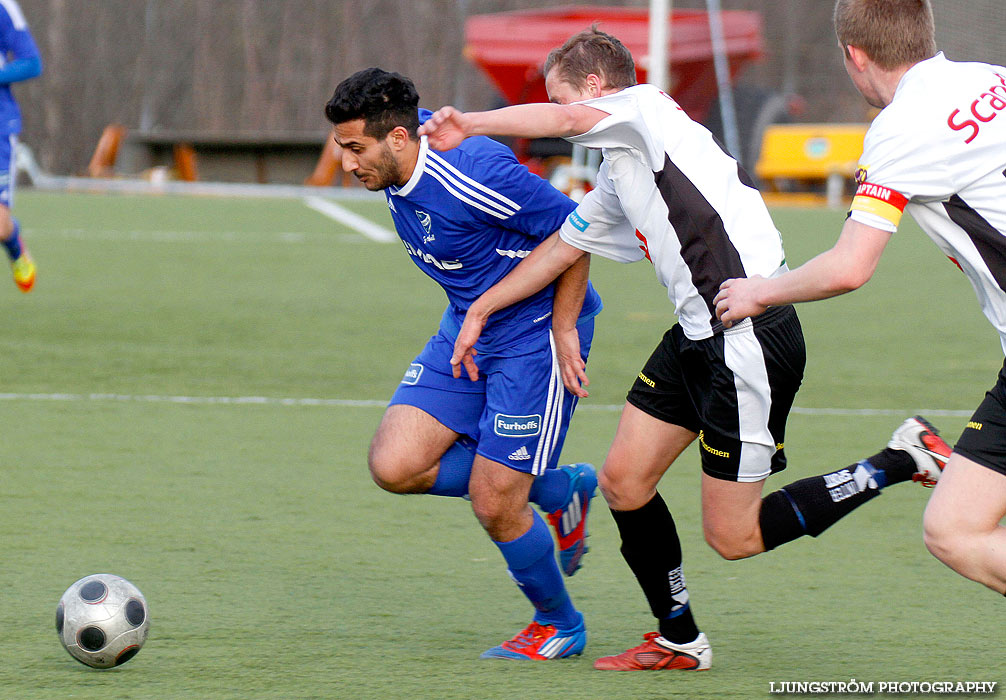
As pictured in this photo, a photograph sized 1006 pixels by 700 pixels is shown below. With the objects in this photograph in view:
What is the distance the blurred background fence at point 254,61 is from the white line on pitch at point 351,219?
8417 millimetres

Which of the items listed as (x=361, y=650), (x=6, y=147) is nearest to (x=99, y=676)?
(x=361, y=650)

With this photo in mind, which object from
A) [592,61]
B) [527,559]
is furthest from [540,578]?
[592,61]

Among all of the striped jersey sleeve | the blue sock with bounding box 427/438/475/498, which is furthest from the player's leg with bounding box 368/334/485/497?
the striped jersey sleeve

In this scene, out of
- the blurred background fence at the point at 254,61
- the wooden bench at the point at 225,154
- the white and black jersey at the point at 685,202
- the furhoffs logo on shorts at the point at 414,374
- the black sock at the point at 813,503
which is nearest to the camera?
the white and black jersey at the point at 685,202

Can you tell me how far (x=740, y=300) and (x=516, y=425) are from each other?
1.01 meters

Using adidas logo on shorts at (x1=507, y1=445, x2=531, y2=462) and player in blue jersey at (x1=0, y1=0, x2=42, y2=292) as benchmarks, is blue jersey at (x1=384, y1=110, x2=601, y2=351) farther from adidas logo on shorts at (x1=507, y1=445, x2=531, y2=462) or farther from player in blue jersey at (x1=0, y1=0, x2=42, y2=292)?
player in blue jersey at (x1=0, y1=0, x2=42, y2=292)

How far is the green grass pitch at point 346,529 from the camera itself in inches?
146

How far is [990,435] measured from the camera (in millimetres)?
3258

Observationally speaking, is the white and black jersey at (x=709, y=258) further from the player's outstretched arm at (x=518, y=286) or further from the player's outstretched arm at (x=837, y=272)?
the player's outstretched arm at (x=837, y=272)

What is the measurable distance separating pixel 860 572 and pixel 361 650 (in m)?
1.87

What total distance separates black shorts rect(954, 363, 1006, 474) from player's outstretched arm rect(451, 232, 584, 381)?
1266 millimetres

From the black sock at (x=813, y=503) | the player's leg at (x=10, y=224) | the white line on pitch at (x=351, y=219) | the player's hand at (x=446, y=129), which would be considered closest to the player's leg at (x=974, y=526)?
the black sock at (x=813, y=503)

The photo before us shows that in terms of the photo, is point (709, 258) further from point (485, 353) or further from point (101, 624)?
point (101, 624)

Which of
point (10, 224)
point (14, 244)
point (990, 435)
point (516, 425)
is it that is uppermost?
point (990, 435)
